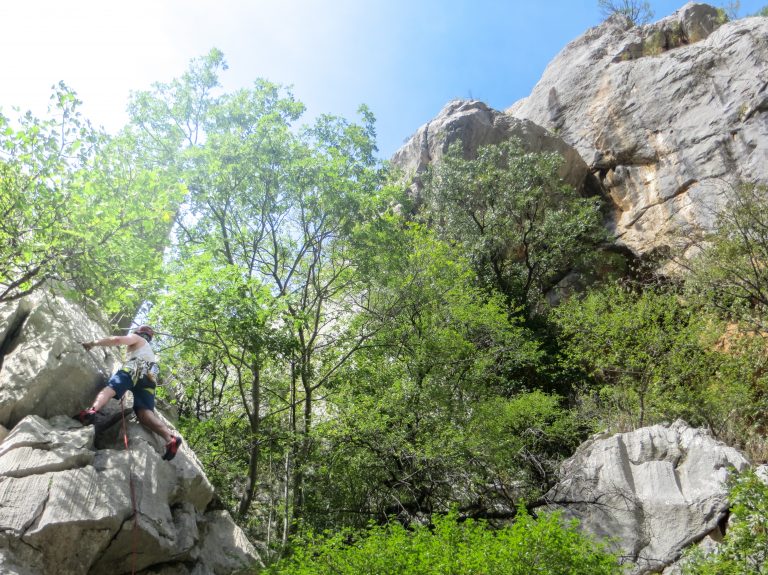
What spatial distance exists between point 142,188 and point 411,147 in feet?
74.2

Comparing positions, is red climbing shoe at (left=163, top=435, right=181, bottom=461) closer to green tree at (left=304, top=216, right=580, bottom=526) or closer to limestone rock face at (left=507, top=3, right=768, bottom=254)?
green tree at (left=304, top=216, right=580, bottom=526)

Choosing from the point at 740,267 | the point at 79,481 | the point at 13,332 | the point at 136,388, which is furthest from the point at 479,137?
the point at 79,481

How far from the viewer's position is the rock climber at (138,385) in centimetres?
889

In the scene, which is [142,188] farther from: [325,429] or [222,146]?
[325,429]

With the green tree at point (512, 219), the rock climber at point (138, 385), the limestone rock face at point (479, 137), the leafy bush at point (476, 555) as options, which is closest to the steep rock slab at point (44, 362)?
the rock climber at point (138, 385)

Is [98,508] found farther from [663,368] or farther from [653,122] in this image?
[653,122]

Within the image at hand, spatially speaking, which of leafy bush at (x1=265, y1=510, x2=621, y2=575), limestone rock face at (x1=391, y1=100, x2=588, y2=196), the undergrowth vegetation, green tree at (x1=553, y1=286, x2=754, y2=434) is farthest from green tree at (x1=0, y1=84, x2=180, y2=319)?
limestone rock face at (x1=391, y1=100, x2=588, y2=196)

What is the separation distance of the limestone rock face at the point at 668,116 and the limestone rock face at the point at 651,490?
40.4 ft

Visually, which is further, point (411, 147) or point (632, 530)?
point (411, 147)

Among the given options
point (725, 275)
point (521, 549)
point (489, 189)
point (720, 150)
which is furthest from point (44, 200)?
point (720, 150)

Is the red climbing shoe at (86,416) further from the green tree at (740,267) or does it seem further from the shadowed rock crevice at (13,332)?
the green tree at (740,267)

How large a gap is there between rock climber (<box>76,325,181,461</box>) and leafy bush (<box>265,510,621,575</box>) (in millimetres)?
2720

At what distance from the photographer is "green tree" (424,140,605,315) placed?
80.3 ft

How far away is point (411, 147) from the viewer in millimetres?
31766
